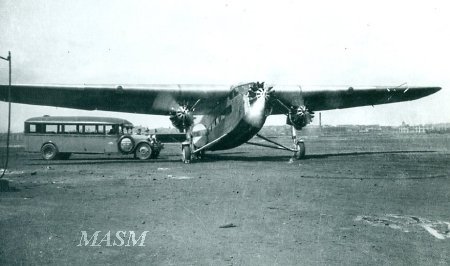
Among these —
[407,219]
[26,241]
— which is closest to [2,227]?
[26,241]

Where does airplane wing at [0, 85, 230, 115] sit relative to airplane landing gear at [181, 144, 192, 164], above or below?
above

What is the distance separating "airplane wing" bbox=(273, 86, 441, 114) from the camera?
2011 centimetres

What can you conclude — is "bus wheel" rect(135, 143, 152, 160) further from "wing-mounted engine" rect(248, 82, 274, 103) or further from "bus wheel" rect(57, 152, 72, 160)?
"wing-mounted engine" rect(248, 82, 274, 103)

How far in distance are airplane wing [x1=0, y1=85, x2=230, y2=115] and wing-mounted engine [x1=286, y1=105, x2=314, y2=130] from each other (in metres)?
3.74

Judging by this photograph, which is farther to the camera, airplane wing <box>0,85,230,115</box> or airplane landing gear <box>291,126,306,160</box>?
airplane landing gear <box>291,126,306,160</box>

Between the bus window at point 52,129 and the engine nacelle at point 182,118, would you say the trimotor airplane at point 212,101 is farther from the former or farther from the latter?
the bus window at point 52,129

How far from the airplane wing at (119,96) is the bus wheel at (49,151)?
3.49 metres

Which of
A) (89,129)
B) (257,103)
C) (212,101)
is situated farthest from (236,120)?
(89,129)

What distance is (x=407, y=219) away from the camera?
6641 millimetres

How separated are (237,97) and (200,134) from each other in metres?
5.19

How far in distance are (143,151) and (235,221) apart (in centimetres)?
1745

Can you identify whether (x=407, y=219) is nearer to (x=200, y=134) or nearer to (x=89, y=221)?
(x=89, y=221)

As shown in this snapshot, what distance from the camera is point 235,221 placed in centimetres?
658

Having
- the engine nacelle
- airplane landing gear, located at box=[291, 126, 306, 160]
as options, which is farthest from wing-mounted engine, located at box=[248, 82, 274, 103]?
airplane landing gear, located at box=[291, 126, 306, 160]
